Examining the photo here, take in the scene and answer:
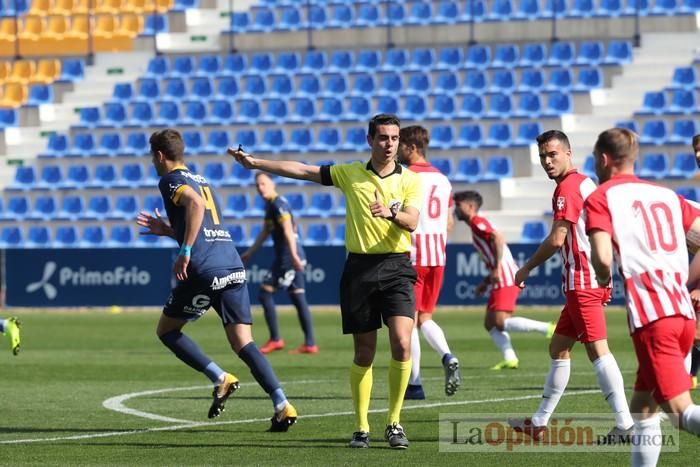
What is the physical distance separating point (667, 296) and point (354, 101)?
26.0m

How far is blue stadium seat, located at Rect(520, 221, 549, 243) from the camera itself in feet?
94.1

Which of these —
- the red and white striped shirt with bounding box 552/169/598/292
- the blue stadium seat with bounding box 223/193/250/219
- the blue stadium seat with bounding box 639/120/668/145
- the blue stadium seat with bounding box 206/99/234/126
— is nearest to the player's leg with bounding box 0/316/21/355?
the red and white striped shirt with bounding box 552/169/598/292

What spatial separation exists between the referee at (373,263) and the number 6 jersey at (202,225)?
3.16ft

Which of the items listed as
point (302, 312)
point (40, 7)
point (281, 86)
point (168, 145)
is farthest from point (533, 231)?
point (168, 145)

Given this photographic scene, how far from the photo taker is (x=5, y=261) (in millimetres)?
29297

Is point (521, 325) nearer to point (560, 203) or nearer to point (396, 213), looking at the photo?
point (560, 203)

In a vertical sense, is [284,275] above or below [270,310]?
above

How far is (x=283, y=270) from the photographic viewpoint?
18531mm

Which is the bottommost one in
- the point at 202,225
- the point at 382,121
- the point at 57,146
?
the point at 202,225

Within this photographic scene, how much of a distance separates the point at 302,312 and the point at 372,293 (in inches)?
350

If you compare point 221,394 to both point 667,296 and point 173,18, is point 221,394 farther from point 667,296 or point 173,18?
point 173,18

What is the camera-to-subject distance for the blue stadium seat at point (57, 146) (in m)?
33.8

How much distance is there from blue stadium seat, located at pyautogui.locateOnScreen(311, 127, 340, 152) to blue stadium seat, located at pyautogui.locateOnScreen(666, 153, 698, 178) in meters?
7.29

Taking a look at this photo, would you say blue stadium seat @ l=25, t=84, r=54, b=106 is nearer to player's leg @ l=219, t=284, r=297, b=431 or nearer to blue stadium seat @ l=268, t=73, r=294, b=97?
blue stadium seat @ l=268, t=73, r=294, b=97
